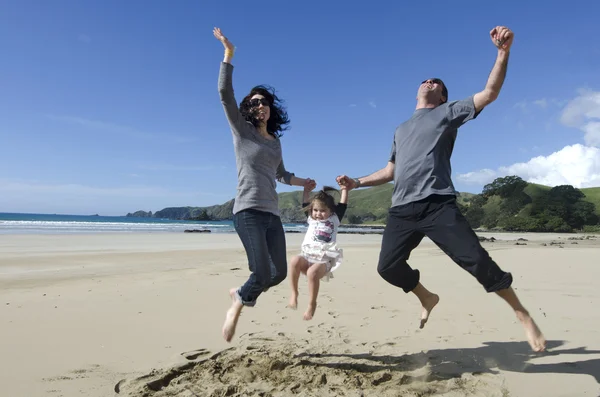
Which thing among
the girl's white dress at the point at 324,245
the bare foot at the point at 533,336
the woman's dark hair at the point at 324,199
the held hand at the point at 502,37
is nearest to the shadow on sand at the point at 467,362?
the bare foot at the point at 533,336

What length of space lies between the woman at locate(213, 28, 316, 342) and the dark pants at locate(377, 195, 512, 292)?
3.20ft

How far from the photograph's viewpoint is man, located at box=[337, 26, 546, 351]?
10.5ft

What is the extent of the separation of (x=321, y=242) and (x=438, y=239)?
1.58m

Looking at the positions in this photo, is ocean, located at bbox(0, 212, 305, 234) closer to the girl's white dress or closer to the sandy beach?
the sandy beach

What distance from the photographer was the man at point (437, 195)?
125 inches

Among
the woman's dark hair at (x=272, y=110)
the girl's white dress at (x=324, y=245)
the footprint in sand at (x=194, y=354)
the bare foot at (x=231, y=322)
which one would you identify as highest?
the woman's dark hair at (x=272, y=110)

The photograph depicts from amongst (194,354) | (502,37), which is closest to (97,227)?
(194,354)

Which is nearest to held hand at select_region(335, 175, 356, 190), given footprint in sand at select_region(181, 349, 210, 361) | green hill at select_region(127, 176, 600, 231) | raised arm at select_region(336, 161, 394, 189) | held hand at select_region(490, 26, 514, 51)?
raised arm at select_region(336, 161, 394, 189)

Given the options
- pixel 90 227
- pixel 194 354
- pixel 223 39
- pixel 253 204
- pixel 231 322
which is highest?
pixel 223 39

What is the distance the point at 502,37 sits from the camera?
118 inches

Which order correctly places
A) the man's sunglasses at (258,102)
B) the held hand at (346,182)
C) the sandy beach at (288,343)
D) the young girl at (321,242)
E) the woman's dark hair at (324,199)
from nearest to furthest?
the sandy beach at (288,343), the man's sunglasses at (258,102), the held hand at (346,182), the young girl at (321,242), the woman's dark hair at (324,199)

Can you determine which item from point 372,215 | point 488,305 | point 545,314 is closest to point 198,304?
point 488,305

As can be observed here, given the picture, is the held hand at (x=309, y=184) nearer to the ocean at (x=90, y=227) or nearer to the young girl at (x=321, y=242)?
the young girl at (x=321, y=242)

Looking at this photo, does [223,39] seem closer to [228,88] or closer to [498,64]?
[228,88]
